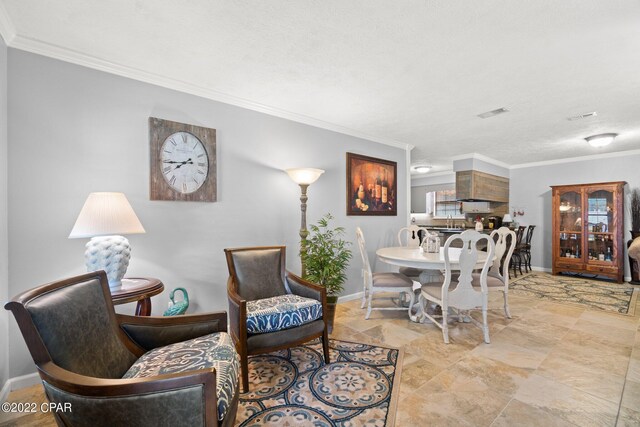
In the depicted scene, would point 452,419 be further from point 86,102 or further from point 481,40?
point 86,102

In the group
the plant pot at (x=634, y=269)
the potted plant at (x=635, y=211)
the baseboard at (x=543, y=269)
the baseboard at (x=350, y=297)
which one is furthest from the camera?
the baseboard at (x=543, y=269)

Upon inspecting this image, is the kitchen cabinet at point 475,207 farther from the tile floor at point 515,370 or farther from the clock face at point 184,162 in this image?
the clock face at point 184,162

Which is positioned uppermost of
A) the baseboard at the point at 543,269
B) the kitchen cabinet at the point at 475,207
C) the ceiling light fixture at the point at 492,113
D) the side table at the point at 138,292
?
the ceiling light fixture at the point at 492,113

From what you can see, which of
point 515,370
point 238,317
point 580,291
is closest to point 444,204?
point 580,291

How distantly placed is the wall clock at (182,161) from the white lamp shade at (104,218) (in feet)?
1.73

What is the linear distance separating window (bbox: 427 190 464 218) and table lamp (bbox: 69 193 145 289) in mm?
7322

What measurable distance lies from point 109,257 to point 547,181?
782cm

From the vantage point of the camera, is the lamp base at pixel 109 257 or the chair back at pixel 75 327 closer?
the chair back at pixel 75 327

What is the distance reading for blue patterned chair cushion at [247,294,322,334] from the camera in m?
2.04

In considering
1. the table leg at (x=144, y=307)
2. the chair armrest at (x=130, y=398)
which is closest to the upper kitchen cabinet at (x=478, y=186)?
the table leg at (x=144, y=307)

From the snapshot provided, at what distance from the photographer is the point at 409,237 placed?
4387mm

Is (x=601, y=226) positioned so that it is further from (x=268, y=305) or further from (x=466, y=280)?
(x=268, y=305)

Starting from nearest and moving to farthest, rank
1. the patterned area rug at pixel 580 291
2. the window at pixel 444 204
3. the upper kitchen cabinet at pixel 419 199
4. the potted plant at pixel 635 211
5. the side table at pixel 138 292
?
the side table at pixel 138 292 < the patterned area rug at pixel 580 291 < the potted plant at pixel 635 211 < the window at pixel 444 204 < the upper kitchen cabinet at pixel 419 199

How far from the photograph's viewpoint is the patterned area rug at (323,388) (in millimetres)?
1668
